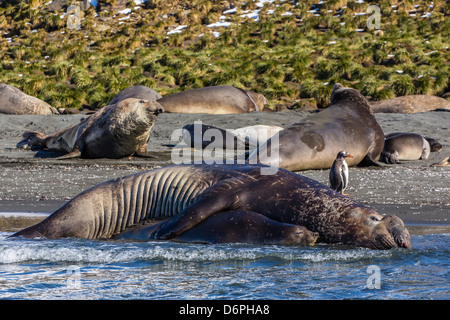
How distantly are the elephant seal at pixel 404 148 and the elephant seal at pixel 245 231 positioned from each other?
651 centimetres

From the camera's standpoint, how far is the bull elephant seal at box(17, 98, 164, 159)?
35.2 ft

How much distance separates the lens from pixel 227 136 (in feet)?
39.5

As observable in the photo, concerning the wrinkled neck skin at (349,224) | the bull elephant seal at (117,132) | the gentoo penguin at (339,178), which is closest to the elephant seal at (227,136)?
the bull elephant seal at (117,132)

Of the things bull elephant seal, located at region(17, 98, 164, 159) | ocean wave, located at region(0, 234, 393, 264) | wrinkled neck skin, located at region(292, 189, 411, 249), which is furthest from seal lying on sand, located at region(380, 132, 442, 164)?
ocean wave, located at region(0, 234, 393, 264)

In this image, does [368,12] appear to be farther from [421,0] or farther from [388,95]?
[388,95]

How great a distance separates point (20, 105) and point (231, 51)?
13510mm

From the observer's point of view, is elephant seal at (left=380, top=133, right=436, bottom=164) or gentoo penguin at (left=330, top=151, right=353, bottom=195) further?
elephant seal at (left=380, top=133, right=436, bottom=164)

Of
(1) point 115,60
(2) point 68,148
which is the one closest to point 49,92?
(1) point 115,60

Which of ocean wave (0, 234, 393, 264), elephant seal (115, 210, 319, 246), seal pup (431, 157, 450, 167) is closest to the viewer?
ocean wave (0, 234, 393, 264)

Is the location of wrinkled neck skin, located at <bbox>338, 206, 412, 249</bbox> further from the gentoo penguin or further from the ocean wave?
the gentoo penguin

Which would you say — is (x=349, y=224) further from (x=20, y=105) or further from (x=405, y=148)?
(x=20, y=105)

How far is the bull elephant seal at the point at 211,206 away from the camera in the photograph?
463 cm

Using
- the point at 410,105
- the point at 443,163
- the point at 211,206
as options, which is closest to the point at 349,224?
the point at 211,206

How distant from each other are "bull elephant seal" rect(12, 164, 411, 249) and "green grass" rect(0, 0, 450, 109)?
15.0 meters
